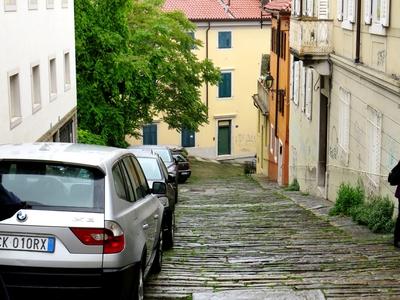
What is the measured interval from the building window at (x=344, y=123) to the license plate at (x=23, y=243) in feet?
44.8

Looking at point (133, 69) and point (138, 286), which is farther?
point (133, 69)

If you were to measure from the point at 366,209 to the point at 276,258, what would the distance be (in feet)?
15.2

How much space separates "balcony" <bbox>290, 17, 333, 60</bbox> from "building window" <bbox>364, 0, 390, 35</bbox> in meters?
4.14

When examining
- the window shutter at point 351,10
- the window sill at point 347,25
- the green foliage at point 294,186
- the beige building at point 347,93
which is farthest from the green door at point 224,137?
the window shutter at point 351,10

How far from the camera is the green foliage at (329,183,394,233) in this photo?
1401 centimetres

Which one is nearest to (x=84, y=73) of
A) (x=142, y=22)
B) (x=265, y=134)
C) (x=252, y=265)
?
(x=142, y=22)

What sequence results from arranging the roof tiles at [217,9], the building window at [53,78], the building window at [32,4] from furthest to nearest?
1. the roof tiles at [217,9]
2. the building window at [53,78]
3. the building window at [32,4]

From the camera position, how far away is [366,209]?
15.2 m

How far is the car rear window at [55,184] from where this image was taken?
6766 mm

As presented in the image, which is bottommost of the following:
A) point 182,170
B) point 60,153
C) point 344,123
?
point 182,170

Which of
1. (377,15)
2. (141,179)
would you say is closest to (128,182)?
(141,179)

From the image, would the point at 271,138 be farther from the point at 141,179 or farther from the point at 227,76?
the point at 141,179

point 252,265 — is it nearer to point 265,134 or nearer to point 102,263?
point 102,263

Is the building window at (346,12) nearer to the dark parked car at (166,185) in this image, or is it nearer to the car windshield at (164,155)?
the dark parked car at (166,185)
